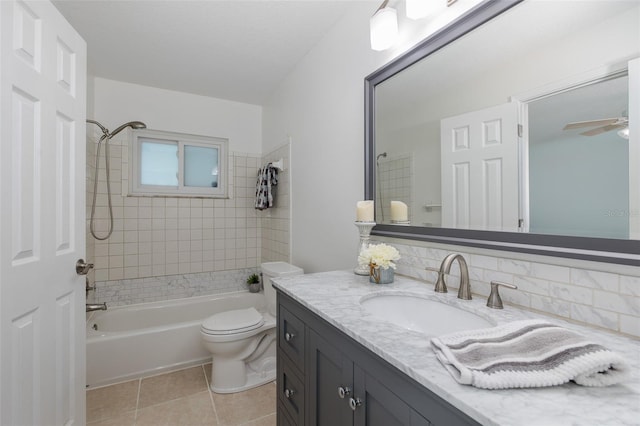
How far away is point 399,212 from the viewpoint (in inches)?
54.4

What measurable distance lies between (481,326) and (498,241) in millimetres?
282

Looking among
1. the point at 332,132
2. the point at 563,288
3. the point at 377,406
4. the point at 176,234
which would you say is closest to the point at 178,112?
the point at 176,234

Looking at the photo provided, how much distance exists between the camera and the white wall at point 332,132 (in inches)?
62.9

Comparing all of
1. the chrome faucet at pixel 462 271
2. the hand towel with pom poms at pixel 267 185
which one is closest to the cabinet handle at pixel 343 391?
the chrome faucet at pixel 462 271

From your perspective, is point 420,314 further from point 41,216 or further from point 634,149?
point 41,216

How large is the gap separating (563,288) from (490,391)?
0.51 metres

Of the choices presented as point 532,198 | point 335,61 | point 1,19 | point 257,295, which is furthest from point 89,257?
point 532,198

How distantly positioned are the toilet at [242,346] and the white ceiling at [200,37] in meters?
1.66

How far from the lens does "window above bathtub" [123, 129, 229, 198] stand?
9.28 ft

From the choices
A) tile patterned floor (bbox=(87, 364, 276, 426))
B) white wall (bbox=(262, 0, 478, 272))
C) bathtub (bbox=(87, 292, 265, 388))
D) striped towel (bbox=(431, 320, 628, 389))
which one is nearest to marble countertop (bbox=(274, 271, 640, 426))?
striped towel (bbox=(431, 320, 628, 389))

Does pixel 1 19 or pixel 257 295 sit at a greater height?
pixel 1 19

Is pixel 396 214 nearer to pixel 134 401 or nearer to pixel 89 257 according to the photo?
pixel 134 401

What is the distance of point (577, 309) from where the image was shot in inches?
30.7

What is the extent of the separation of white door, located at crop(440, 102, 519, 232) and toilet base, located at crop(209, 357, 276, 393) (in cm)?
173
